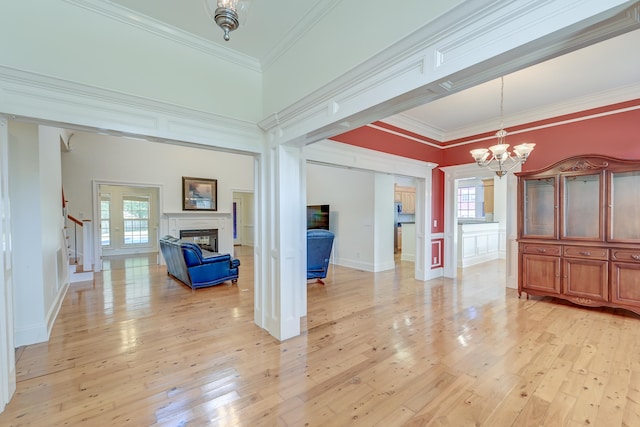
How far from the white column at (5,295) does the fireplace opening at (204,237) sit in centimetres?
600

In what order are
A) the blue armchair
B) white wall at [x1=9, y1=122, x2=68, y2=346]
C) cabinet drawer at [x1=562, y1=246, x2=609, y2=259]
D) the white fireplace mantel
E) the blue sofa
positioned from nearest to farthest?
white wall at [x1=9, y1=122, x2=68, y2=346]
cabinet drawer at [x1=562, y1=246, x2=609, y2=259]
the blue sofa
the blue armchair
the white fireplace mantel

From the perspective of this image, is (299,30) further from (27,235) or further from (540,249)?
(540,249)

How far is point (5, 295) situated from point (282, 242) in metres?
2.15

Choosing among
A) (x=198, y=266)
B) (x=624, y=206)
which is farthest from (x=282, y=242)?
(x=624, y=206)

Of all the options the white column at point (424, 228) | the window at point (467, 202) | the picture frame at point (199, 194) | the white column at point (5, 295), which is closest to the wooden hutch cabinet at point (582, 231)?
the white column at point (424, 228)

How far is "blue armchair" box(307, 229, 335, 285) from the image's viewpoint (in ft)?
16.9

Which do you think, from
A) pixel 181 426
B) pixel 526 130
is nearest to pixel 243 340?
pixel 181 426

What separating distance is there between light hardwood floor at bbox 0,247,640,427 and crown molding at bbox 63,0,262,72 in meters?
3.07

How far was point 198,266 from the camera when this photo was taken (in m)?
4.86

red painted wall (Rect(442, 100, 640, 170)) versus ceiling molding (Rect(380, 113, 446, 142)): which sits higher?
ceiling molding (Rect(380, 113, 446, 142))

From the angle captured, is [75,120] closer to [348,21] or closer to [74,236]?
[348,21]

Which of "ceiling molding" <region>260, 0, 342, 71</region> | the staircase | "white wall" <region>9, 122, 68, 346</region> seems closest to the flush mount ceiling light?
"ceiling molding" <region>260, 0, 342, 71</region>

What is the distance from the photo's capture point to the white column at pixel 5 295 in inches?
75.5

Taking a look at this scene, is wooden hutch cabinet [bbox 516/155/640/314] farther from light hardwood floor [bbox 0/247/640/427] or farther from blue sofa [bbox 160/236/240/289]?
blue sofa [bbox 160/236/240/289]
